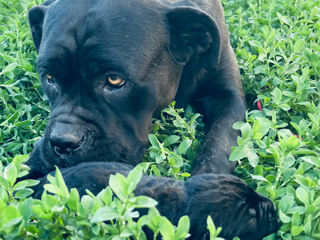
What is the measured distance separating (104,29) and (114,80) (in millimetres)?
277

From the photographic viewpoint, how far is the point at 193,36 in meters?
3.07

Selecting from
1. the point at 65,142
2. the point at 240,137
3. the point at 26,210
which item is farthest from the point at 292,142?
the point at 26,210

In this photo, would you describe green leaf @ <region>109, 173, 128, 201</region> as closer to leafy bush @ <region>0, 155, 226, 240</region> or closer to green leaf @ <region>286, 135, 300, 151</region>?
leafy bush @ <region>0, 155, 226, 240</region>

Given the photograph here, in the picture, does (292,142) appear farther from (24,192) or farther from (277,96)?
(24,192)

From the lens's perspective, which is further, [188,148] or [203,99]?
[203,99]

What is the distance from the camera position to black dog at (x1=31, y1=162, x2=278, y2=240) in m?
1.99

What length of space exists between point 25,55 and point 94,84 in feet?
4.34

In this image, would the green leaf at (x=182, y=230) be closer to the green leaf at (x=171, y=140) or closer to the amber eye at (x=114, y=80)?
the green leaf at (x=171, y=140)

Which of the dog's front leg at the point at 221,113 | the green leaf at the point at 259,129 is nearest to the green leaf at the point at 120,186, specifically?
the green leaf at the point at 259,129

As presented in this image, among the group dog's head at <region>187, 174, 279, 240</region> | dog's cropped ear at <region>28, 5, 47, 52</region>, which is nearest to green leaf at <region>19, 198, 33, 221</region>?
dog's head at <region>187, 174, 279, 240</region>

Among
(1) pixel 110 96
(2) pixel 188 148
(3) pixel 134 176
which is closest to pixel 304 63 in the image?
(2) pixel 188 148

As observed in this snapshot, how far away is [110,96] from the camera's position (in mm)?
2801

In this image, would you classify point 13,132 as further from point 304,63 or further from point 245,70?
point 304,63

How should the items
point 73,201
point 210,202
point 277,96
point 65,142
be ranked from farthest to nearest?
point 277,96, point 65,142, point 210,202, point 73,201
